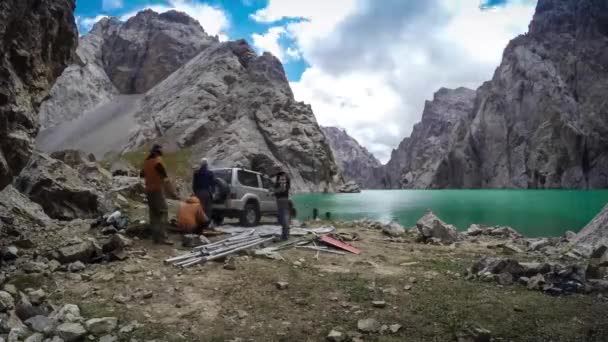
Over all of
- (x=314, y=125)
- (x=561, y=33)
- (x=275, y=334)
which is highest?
(x=561, y=33)

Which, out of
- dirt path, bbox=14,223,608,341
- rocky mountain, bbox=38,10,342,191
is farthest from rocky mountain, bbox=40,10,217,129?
dirt path, bbox=14,223,608,341

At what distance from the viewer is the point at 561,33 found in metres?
180

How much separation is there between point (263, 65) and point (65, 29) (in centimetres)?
14940

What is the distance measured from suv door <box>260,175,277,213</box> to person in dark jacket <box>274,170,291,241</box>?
4.13 metres

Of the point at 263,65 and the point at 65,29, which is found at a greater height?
the point at 263,65

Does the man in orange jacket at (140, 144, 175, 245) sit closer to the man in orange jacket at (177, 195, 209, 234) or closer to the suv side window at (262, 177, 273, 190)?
the man in orange jacket at (177, 195, 209, 234)

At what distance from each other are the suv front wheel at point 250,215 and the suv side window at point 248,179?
3.12 feet

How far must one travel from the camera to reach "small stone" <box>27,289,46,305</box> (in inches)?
262

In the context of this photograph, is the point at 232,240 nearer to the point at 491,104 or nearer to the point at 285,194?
the point at 285,194

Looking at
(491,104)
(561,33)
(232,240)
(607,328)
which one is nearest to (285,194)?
(232,240)

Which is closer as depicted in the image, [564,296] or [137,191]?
[564,296]

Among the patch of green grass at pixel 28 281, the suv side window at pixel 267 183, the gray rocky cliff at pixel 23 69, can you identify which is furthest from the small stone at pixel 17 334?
the suv side window at pixel 267 183

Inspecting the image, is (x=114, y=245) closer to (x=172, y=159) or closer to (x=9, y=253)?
(x=9, y=253)

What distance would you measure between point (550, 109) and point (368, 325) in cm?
18726
